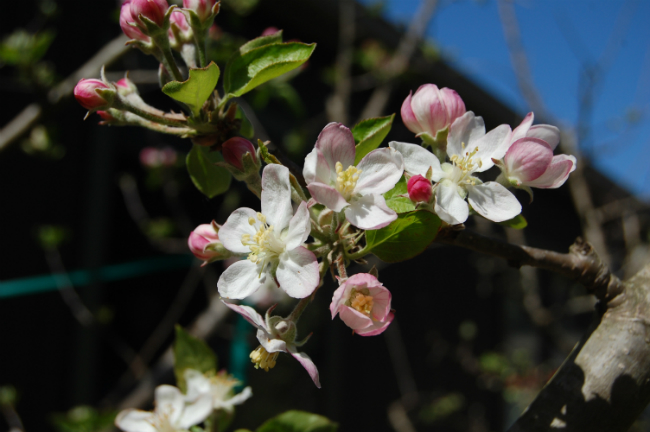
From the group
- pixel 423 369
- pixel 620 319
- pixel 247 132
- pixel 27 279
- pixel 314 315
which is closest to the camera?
pixel 620 319

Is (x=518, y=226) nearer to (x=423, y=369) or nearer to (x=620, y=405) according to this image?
(x=620, y=405)

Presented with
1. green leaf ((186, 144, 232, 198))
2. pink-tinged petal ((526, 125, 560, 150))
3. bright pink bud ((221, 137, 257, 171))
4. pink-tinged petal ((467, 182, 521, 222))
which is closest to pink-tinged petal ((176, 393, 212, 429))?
green leaf ((186, 144, 232, 198))

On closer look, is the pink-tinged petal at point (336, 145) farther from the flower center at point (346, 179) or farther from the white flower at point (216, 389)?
the white flower at point (216, 389)

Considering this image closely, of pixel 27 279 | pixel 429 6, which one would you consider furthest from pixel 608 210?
pixel 27 279

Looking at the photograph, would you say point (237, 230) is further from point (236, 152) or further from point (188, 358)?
point (188, 358)

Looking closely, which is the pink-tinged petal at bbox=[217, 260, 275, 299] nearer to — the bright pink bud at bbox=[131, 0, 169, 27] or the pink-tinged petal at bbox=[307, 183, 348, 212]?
the pink-tinged petal at bbox=[307, 183, 348, 212]

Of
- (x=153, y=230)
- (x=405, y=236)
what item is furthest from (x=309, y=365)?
(x=153, y=230)
